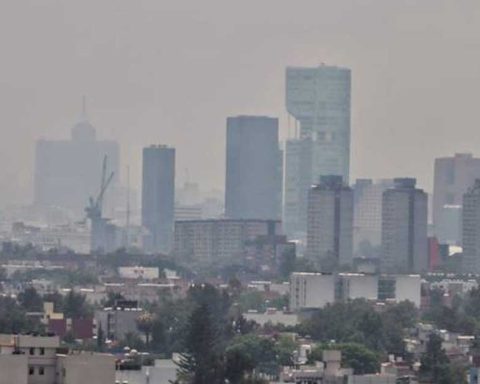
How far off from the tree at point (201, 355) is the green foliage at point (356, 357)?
246 cm

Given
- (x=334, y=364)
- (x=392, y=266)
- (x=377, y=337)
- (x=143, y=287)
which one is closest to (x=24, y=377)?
(x=334, y=364)

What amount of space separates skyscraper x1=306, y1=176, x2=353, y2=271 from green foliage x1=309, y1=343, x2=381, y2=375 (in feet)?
295

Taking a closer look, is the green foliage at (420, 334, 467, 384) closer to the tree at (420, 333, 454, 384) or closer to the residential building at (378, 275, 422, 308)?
the tree at (420, 333, 454, 384)

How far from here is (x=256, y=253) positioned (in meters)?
173

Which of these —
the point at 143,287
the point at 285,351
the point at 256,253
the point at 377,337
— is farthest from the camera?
the point at 256,253

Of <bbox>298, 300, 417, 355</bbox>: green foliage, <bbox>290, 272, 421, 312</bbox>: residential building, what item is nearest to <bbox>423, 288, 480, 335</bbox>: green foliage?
<bbox>298, 300, 417, 355</bbox>: green foliage

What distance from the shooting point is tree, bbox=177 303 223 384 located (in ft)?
204

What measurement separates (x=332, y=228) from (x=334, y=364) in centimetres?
10485

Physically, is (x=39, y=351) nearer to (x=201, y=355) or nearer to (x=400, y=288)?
(x=201, y=355)

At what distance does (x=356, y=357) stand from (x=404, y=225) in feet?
321

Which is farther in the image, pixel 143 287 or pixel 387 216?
pixel 387 216

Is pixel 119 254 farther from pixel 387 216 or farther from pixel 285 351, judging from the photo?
pixel 285 351

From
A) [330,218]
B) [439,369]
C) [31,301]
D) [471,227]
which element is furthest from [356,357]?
[330,218]

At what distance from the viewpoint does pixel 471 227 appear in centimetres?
17350
